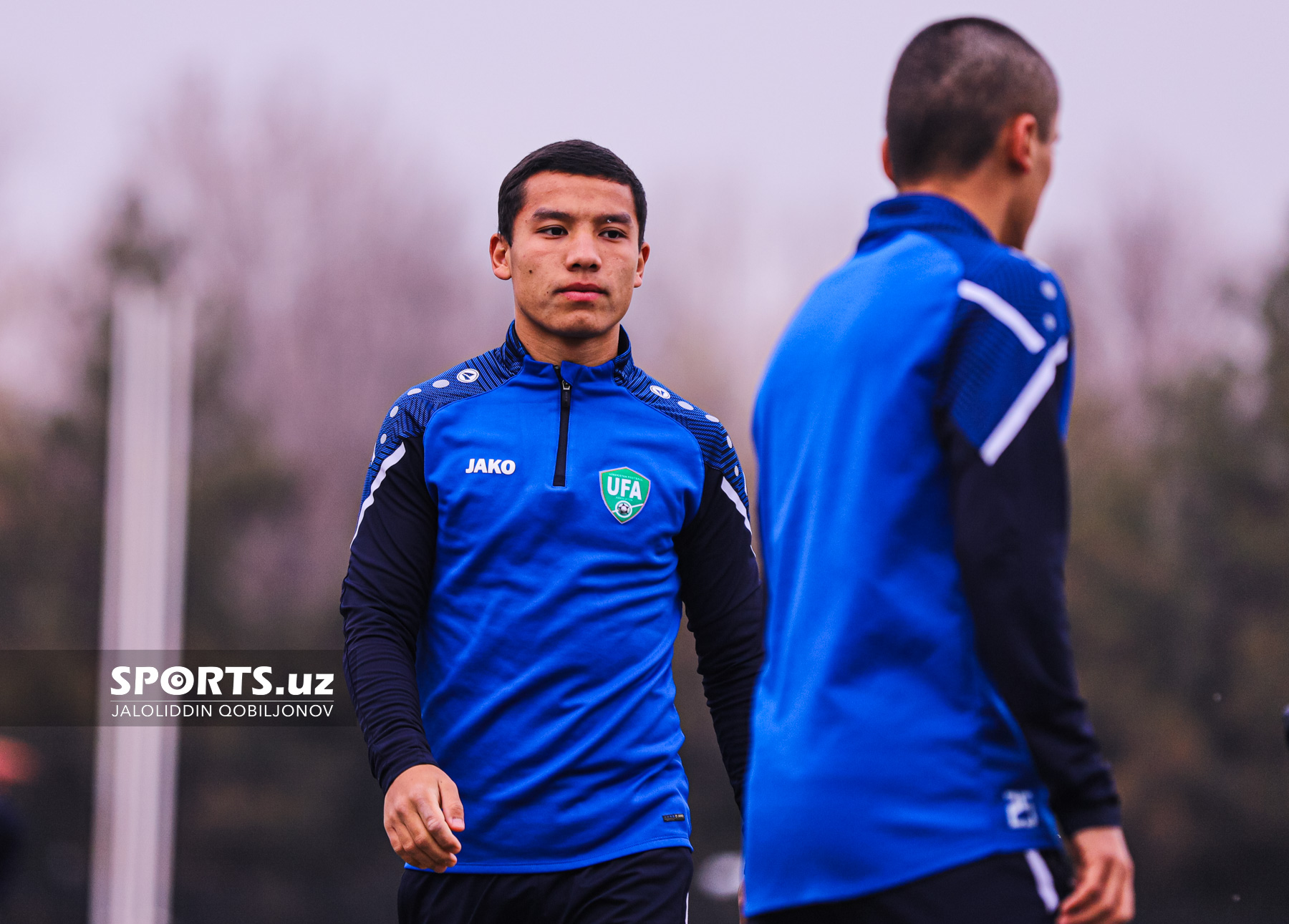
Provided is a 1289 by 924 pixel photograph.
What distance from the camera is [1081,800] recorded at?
175cm

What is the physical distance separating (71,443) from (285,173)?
6.30m

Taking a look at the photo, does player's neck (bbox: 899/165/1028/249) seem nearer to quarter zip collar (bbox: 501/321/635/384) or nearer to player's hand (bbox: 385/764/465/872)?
quarter zip collar (bbox: 501/321/635/384)

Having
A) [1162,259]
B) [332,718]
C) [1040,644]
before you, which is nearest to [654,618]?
[1040,644]

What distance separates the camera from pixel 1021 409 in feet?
5.93

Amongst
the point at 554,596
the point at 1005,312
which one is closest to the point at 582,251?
A: the point at 554,596

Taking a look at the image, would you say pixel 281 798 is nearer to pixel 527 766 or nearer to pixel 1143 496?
pixel 1143 496

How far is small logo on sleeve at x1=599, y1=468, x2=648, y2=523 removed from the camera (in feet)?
9.70

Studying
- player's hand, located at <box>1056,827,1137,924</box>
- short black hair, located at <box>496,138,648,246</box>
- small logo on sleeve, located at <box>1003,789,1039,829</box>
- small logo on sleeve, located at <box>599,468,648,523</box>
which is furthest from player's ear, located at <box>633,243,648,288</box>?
player's hand, located at <box>1056,827,1137,924</box>

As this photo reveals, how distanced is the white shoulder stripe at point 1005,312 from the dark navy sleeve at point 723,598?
130 cm

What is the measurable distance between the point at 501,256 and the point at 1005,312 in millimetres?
1639

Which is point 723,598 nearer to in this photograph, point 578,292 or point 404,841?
point 578,292

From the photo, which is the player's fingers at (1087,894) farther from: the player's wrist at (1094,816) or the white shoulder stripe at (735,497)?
the white shoulder stripe at (735,497)

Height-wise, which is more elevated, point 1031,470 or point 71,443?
point 71,443

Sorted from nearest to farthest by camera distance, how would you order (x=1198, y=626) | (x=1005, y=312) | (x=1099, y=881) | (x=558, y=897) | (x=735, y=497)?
(x=1099, y=881)
(x=1005, y=312)
(x=558, y=897)
(x=735, y=497)
(x=1198, y=626)
